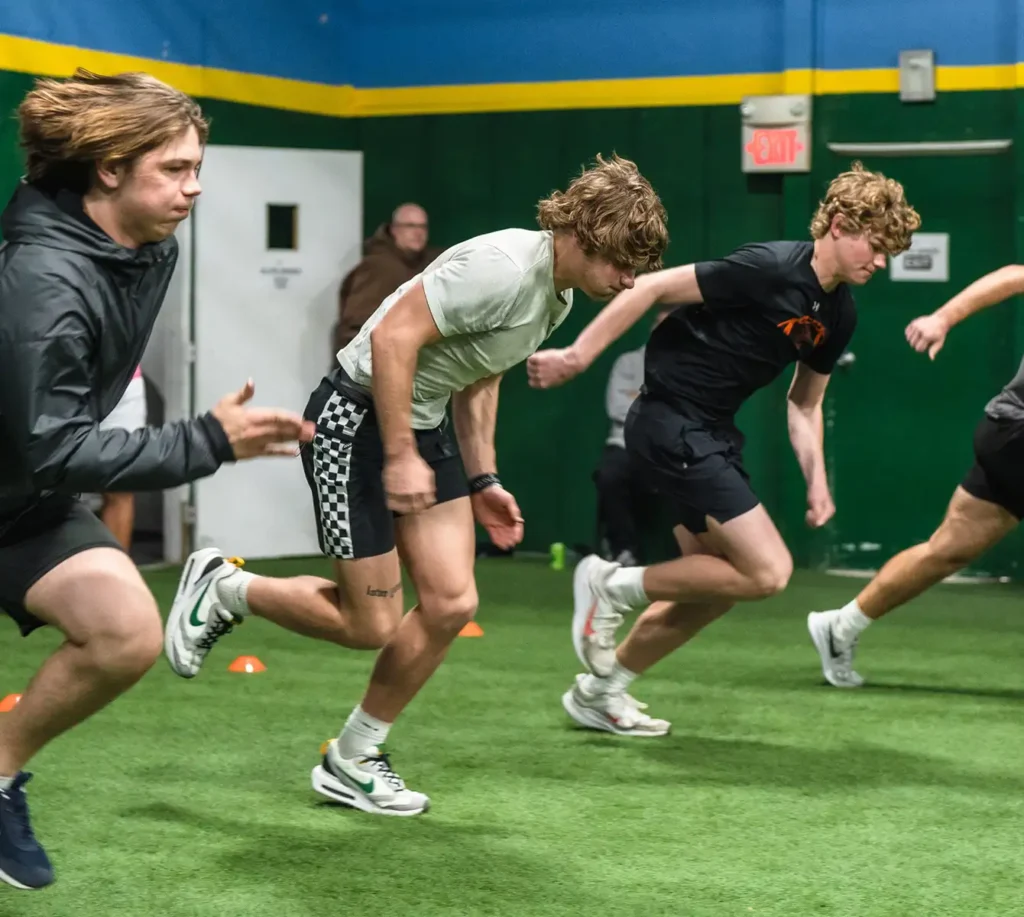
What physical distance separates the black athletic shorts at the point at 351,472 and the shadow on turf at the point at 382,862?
67cm

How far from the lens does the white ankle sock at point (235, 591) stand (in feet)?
15.4

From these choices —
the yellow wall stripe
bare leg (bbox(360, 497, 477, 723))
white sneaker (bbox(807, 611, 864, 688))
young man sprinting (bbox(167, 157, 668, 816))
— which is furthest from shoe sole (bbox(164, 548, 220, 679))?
the yellow wall stripe

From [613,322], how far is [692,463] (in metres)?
0.51

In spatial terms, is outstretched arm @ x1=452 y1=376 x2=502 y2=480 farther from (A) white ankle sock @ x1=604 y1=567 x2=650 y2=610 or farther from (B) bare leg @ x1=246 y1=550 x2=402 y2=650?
(A) white ankle sock @ x1=604 y1=567 x2=650 y2=610

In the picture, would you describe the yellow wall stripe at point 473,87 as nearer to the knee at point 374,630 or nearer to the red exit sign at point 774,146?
the red exit sign at point 774,146

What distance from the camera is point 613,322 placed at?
5.00 m

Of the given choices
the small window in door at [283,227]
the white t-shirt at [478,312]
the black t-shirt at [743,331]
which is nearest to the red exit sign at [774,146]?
the small window in door at [283,227]

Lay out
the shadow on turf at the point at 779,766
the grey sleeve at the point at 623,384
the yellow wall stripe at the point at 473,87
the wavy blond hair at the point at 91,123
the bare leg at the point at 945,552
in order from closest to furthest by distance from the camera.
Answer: the wavy blond hair at the point at 91,123, the shadow on turf at the point at 779,766, the bare leg at the point at 945,552, the yellow wall stripe at the point at 473,87, the grey sleeve at the point at 623,384

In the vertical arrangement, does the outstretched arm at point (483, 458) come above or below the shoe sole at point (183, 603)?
above

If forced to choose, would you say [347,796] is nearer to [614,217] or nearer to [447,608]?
[447,608]

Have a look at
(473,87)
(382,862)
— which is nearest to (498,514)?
(382,862)

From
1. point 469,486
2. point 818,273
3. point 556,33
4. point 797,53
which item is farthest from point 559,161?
point 469,486

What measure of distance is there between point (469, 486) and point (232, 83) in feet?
19.7

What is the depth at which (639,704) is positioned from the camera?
5.50 metres
